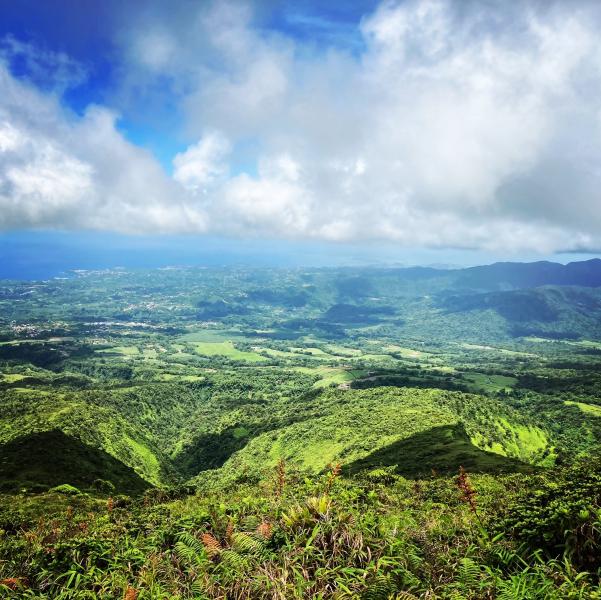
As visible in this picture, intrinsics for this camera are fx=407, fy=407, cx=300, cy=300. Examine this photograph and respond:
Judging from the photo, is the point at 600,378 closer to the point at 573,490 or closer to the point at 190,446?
the point at 190,446

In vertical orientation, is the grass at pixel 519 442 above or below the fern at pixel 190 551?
below

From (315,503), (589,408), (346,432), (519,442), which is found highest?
(315,503)

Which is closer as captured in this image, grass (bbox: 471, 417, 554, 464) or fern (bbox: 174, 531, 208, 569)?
fern (bbox: 174, 531, 208, 569)

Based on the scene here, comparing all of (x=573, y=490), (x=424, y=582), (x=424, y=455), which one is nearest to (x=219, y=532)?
(x=424, y=582)

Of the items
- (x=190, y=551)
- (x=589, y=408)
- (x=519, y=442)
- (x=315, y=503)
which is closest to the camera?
(x=315, y=503)

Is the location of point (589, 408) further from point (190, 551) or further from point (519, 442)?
point (190, 551)

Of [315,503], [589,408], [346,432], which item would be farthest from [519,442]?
[315,503]

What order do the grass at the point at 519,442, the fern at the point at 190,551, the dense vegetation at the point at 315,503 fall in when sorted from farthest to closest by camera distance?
the grass at the point at 519,442, the fern at the point at 190,551, the dense vegetation at the point at 315,503

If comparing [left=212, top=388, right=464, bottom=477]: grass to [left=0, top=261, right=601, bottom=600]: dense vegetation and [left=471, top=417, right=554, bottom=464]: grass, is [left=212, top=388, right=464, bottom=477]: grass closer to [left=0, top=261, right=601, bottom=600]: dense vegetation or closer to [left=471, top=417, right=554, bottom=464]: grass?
[left=0, top=261, right=601, bottom=600]: dense vegetation

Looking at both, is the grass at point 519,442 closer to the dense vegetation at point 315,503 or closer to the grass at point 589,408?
the dense vegetation at point 315,503

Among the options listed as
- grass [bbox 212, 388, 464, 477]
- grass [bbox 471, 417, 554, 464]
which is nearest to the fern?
grass [bbox 212, 388, 464, 477]

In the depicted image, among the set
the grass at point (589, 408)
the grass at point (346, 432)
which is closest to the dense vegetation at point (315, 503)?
the grass at point (589, 408)
